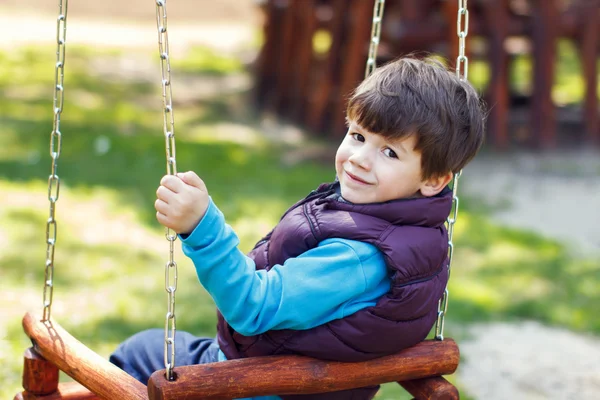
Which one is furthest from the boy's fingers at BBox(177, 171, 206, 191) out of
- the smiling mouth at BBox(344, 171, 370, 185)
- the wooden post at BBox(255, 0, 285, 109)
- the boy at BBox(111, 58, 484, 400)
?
the wooden post at BBox(255, 0, 285, 109)

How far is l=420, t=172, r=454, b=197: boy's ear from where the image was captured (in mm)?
2291

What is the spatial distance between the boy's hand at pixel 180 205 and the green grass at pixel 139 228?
1754 millimetres

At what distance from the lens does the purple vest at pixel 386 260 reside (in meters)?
2.15

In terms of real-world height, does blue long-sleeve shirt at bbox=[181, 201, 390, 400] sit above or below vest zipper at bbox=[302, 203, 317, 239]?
below


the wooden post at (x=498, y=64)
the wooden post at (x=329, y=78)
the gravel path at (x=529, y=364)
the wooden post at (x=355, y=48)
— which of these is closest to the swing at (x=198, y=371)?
the gravel path at (x=529, y=364)

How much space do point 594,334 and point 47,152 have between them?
4.52 metres

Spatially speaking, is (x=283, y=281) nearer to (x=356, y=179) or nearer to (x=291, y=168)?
(x=356, y=179)

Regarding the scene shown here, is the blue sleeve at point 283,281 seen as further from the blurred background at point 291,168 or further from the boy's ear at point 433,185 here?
the blurred background at point 291,168

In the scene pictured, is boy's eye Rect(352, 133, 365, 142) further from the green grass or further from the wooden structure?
the wooden structure

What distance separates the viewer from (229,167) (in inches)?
272

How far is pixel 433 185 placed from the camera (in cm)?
231

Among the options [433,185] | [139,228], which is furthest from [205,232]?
[139,228]

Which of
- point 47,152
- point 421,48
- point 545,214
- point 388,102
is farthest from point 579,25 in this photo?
point 388,102

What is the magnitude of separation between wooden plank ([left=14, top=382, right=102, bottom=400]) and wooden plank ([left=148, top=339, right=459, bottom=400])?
Result: 640 millimetres
